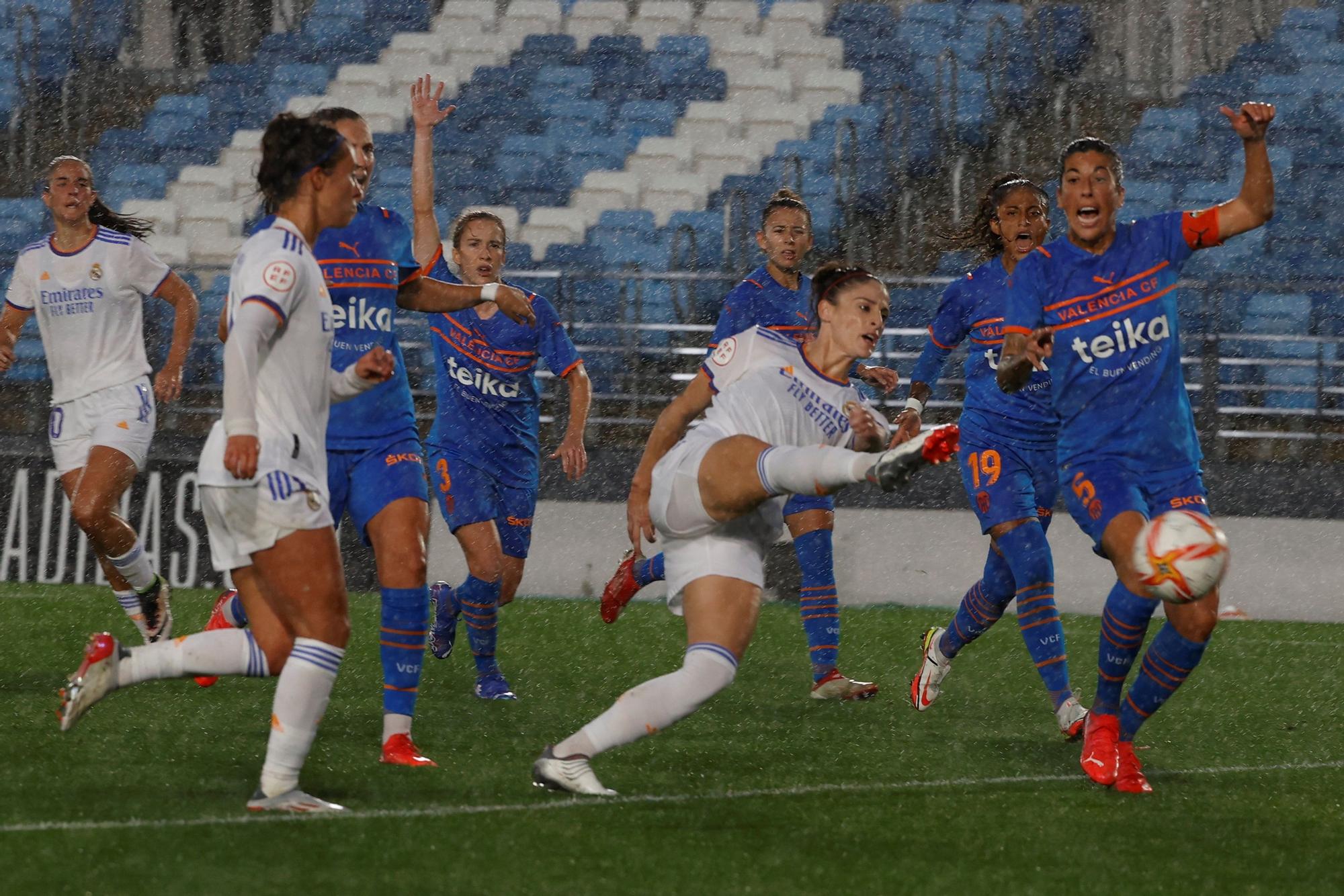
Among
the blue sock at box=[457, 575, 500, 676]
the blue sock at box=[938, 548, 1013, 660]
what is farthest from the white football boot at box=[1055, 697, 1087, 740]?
the blue sock at box=[457, 575, 500, 676]

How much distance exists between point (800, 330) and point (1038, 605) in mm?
1566

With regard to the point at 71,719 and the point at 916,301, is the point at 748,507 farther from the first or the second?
the point at 916,301

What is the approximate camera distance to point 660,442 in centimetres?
488

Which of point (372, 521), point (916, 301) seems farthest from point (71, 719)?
point (916, 301)

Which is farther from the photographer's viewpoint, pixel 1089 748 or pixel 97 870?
pixel 1089 748

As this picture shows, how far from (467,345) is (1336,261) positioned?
964 centimetres

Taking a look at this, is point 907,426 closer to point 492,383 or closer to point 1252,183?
point 1252,183

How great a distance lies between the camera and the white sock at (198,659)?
4238mm

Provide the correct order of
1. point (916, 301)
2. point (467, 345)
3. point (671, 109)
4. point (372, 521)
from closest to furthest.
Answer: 1. point (372, 521)
2. point (467, 345)
3. point (916, 301)
4. point (671, 109)

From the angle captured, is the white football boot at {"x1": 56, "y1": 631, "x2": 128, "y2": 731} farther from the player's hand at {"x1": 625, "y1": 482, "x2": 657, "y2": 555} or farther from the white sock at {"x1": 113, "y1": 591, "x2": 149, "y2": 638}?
the white sock at {"x1": 113, "y1": 591, "x2": 149, "y2": 638}

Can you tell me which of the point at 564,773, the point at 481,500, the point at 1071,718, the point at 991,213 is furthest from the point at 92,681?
the point at 991,213

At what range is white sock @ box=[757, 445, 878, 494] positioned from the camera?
13.4 ft

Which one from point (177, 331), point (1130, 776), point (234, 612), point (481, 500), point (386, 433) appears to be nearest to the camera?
point (1130, 776)

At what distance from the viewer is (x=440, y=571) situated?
414 inches
